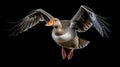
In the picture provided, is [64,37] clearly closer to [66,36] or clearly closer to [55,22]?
[66,36]

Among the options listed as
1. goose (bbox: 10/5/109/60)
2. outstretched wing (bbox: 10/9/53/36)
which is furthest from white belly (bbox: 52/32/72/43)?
outstretched wing (bbox: 10/9/53/36)

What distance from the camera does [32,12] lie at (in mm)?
4121

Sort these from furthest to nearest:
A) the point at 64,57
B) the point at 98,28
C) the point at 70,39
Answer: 1. the point at 64,57
2. the point at 70,39
3. the point at 98,28

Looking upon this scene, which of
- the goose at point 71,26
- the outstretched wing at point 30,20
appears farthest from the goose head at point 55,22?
the outstretched wing at point 30,20

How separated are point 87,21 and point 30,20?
50 centimetres

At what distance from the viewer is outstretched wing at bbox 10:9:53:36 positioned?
161 inches

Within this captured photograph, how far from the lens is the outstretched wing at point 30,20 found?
4.10 meters

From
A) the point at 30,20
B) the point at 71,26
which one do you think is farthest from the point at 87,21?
the point at 30,20

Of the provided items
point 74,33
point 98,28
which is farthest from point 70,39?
point 98,28

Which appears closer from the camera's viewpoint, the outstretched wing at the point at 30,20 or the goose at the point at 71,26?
the goose at the point at 71,26

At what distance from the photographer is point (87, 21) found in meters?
3.96

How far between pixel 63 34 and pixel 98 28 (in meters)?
0.34

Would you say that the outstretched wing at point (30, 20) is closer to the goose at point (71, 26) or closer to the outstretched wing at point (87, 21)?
the goose at point (71, 26)

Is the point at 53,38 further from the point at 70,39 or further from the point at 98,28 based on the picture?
the point at 98,28
